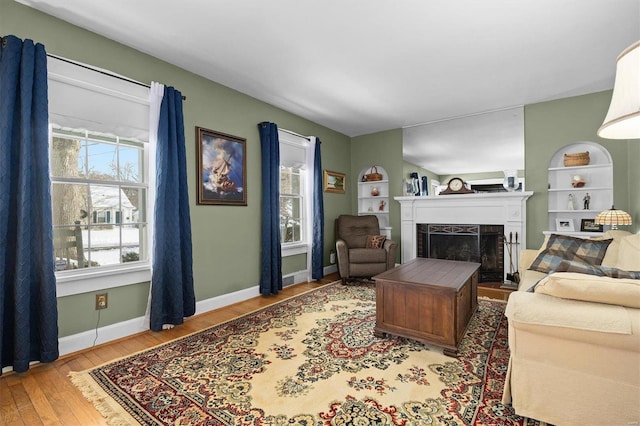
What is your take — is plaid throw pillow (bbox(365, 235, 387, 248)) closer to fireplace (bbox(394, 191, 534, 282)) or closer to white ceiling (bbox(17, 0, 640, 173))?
fireplace (bbox(394, 191, 534, 282))

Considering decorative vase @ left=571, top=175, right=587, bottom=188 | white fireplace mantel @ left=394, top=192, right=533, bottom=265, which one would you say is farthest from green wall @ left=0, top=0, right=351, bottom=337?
decorative vase @ left=571, top=175, right=587, bottom=188

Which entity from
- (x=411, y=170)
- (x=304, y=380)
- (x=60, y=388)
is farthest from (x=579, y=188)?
(x=60, y=388)

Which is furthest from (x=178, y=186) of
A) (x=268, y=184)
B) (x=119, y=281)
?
(x=268, y=184)

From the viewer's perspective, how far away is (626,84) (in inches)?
35.0

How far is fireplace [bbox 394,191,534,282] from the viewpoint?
4.19 m

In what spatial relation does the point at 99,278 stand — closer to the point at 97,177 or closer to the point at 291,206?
the point at 97,177

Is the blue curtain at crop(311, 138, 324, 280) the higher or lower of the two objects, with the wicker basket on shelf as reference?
lower

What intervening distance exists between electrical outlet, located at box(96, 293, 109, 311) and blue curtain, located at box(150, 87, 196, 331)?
34cm

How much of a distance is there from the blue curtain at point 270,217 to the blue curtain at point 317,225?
0.79 metres

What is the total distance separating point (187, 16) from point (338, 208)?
12.2ft

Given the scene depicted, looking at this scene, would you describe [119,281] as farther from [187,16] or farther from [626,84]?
[626,84]

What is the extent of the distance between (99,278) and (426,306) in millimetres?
2686

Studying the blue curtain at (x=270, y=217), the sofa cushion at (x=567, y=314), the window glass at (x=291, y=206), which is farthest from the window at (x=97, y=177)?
the sofa cushion at (x=567, y=314)

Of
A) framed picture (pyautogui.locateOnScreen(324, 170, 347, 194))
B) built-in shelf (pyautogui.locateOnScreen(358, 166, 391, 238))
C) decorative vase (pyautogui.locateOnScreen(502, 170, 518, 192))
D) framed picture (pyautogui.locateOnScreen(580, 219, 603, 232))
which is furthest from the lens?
built-in shelf (pyautogui.locateOnScreen(358, 166, 391, 238))
